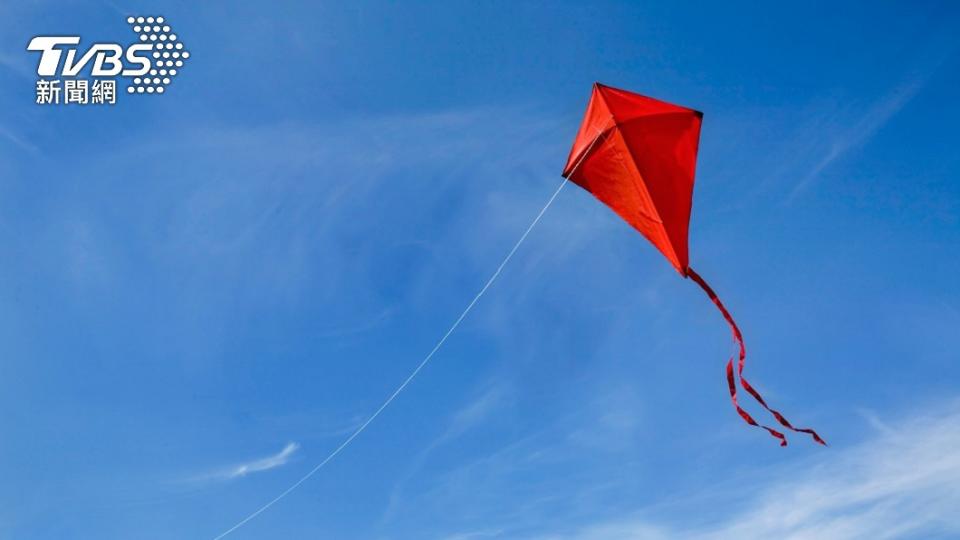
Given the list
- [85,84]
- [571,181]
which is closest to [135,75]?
[85,84]

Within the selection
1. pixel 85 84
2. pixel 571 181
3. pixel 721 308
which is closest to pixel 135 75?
pixel 85 84

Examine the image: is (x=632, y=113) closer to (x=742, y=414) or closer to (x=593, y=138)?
(x=593, y=138)

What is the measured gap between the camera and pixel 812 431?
16047 millimetres

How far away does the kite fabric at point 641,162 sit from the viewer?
737 inches

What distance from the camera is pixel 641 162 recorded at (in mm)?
18969

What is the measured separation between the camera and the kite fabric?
61.4 feet

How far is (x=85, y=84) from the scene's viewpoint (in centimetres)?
→ 2433

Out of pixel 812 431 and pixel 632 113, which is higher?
pixel 632 113

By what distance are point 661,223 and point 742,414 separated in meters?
4.40

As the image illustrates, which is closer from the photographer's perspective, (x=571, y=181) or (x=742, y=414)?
(x=742, y=414)

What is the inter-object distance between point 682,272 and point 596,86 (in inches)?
177

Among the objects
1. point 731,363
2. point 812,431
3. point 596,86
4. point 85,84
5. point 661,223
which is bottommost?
point 812,431

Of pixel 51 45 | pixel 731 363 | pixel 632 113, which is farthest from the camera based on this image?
pixel 51 45

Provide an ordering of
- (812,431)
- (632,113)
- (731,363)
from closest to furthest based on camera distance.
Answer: (812,431) → (731,363) → (632,113)
